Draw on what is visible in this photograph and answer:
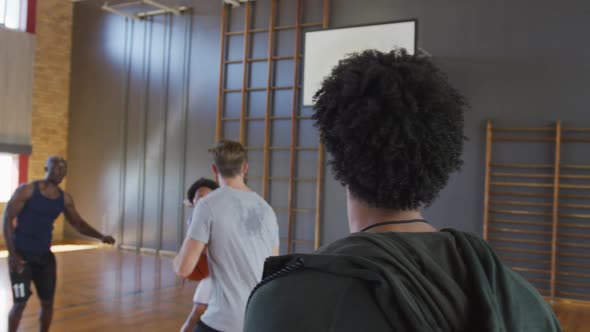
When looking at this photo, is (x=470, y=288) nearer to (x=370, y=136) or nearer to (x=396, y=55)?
(x=370, y=136)

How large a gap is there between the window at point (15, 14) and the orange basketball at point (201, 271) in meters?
8.84

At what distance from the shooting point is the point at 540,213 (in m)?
6.00

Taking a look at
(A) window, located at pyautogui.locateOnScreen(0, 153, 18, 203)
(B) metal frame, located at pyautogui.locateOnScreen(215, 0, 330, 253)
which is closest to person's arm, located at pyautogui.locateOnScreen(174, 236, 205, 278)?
(B) metal frame, located at pyautogui.locateOnScreen(215, 0, 330, 253)

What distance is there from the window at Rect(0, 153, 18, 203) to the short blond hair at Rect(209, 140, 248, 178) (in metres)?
8.35

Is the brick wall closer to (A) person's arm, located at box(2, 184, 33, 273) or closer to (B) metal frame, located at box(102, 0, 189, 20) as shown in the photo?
(B) metal frame, located at box(102, 0, 189, 20)

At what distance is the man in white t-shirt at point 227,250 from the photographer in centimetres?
221

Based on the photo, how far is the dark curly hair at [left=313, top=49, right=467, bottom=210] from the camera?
798mm

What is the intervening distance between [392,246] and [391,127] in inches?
7.6

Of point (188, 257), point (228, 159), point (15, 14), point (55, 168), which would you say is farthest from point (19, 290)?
point (15, 14)

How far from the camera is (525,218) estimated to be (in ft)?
20.0

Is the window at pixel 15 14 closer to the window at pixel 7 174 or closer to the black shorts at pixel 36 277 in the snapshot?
the window at pixel 7 174

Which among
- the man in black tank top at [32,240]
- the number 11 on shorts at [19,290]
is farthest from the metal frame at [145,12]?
the number 11 on shorts at [19,290]

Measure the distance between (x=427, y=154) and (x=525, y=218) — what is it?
590 cm

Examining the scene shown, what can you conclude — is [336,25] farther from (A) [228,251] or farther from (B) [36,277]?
(A) [228,251]
